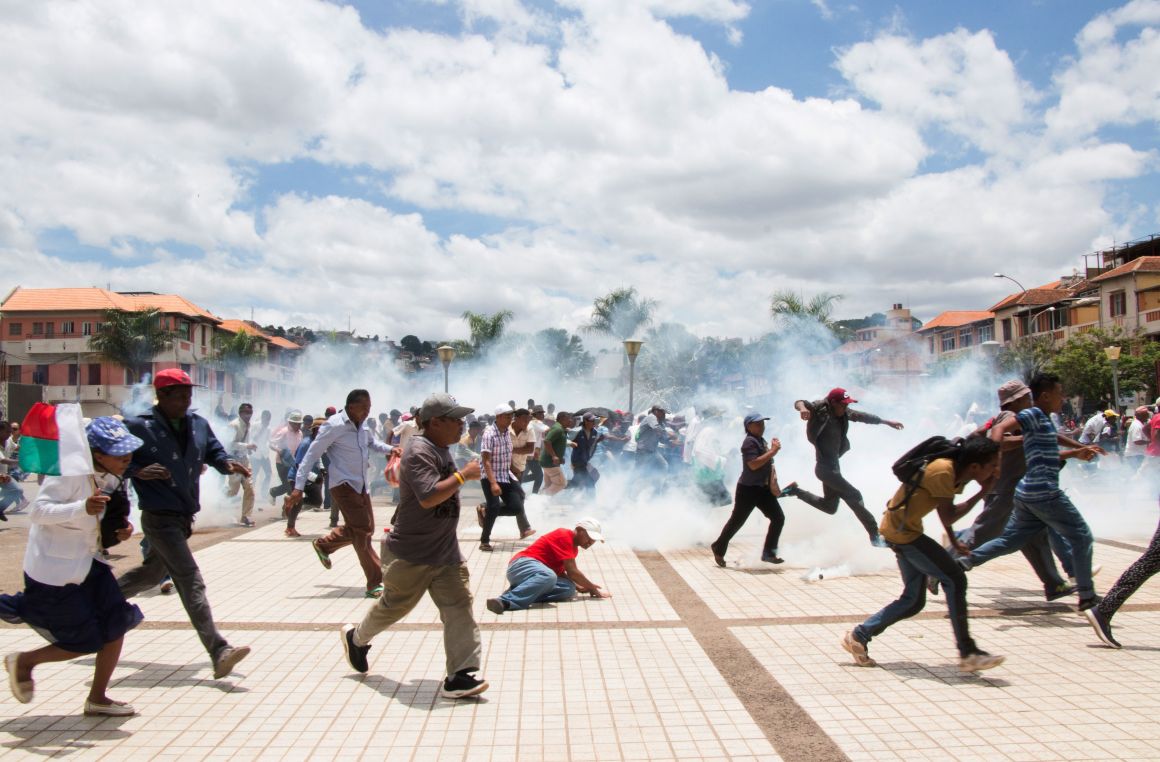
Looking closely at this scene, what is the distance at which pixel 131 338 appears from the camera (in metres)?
57.0

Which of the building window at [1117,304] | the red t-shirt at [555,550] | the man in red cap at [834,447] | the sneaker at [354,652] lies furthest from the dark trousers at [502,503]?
the building window at [1117,304]

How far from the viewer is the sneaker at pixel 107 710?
414 cm

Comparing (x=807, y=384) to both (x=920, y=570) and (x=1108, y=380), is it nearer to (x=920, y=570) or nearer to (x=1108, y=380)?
(x=1108, y=380)

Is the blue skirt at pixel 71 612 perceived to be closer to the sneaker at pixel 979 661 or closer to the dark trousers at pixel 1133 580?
the sneaker at pixel 979 661

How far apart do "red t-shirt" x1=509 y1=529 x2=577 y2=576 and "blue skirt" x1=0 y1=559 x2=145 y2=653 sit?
130 inches

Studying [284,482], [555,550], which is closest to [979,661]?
[555,550]

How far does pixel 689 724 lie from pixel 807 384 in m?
24.8

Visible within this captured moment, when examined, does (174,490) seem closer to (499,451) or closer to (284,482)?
(499,451)

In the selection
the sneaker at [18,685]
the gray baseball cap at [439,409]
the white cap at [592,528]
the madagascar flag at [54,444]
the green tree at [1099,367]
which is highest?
the green tree at [1099,367]

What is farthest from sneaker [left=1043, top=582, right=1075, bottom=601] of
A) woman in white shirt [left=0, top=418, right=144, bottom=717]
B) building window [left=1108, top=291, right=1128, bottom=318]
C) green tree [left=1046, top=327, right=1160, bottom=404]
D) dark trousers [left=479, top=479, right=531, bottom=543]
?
building window [left=1108, top=291, right=1128, bottom=318]

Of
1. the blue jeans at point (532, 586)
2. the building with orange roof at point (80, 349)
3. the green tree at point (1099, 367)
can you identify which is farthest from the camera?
the building with orange roof at point (80, 349)

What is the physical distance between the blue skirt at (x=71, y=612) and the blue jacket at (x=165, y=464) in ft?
2.06

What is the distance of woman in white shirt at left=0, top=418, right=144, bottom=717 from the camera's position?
3988 mm

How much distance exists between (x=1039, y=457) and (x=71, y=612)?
5898mm
